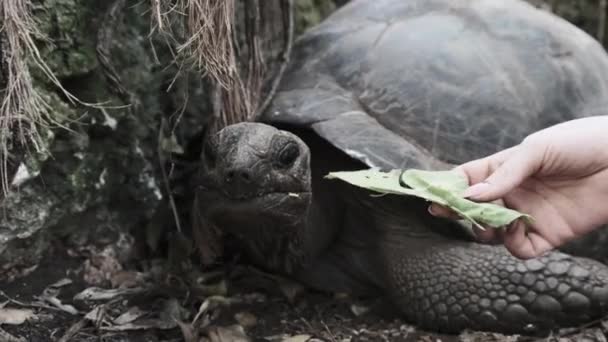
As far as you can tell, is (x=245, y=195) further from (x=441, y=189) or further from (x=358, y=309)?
(x=358, y=309)

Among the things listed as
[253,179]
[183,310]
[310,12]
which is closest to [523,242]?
[253,179]

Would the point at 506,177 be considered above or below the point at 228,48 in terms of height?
below

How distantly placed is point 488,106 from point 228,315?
1206 millimetres

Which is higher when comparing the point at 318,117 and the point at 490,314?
the point at 318,117

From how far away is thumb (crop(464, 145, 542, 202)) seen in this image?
1853 millimetres

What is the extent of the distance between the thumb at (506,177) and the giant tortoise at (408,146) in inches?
20.7

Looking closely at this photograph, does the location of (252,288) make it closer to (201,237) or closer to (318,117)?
(201,237)

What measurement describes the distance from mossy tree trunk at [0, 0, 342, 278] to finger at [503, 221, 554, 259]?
3.35 ft

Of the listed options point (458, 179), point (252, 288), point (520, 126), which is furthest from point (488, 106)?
point (252, 288)

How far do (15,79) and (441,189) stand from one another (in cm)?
113

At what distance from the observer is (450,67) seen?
2816 mm

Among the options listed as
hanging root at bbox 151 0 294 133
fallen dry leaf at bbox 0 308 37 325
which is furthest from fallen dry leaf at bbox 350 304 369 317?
fallen dry leaf at bbox 0 308 37 325

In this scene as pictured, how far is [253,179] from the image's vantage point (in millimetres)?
2090

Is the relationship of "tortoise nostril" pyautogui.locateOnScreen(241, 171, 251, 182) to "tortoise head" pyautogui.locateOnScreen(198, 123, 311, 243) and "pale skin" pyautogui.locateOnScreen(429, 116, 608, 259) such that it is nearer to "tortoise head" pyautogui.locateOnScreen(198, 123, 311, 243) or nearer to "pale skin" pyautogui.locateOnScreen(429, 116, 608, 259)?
"tortoise head" pyautogui.locateOnScreen(198, 123, 311, 243)
